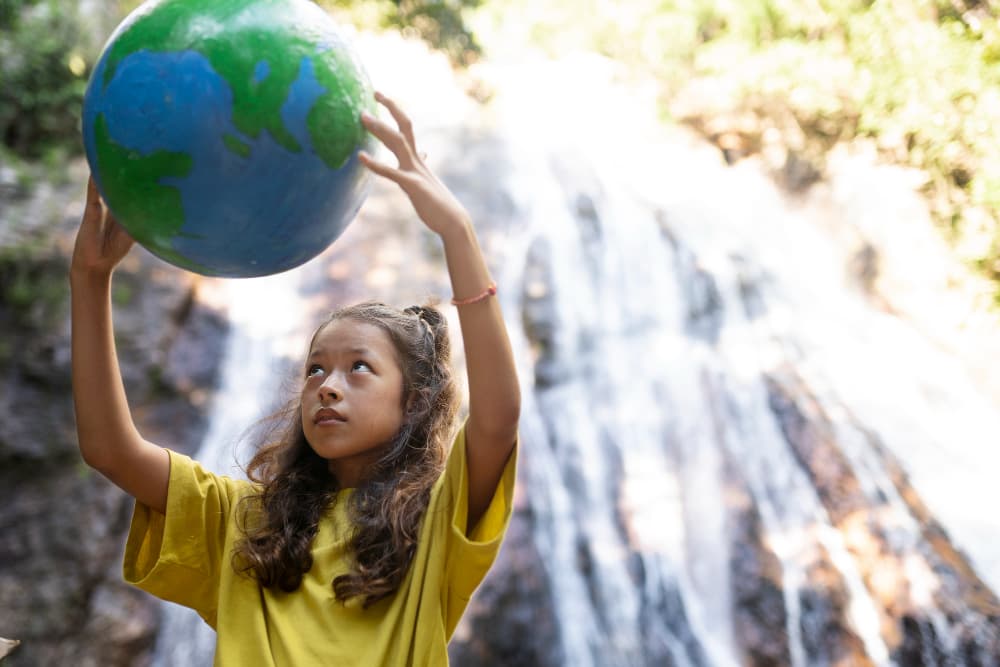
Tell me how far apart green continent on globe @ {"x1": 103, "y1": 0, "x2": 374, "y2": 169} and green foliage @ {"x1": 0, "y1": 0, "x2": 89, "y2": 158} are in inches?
231

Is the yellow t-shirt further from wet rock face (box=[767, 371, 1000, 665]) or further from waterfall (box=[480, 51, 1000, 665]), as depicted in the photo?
wet rock face (box=[767, 371, 1000, 665])

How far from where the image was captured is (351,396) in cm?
182

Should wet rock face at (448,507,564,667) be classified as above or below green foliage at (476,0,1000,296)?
below

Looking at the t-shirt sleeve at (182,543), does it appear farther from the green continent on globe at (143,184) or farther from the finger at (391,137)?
the finger at (391,137)

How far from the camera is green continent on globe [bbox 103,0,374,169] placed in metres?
1.55

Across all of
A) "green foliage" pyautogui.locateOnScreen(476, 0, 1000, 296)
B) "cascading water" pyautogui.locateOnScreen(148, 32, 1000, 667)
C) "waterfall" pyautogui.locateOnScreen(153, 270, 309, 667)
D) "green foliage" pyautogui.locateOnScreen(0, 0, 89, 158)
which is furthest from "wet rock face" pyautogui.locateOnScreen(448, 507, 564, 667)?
"green foliage" pyautogui.locateOnScreen(476, 0, 1000, 296)

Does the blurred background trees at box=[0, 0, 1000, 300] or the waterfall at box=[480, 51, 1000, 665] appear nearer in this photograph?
the waterfall at box=[480, 51, 1000, 665]

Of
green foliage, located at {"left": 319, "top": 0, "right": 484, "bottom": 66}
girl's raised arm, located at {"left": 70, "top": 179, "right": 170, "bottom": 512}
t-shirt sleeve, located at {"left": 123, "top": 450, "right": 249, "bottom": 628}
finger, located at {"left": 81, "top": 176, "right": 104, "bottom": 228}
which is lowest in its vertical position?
green foliage, located at {"left": 319, "top": 0, "right": 484, "bottom": 66}

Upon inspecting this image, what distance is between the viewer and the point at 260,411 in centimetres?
570

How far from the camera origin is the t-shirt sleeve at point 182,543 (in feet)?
6.00

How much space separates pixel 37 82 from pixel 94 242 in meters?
5.91

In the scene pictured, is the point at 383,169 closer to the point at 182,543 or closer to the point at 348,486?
the point at 348,486

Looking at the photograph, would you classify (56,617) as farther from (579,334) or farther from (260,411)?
(579,334)

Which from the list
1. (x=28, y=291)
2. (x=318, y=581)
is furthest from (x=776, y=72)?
(x=318, y=581)
